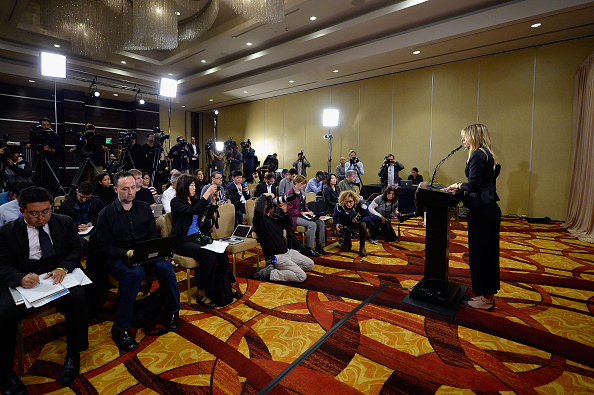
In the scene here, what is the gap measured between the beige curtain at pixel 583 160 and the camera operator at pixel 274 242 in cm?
521

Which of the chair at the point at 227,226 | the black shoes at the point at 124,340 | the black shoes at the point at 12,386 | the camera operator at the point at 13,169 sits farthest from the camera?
the camera operator at the point at 13,169

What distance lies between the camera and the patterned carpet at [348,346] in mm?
1820

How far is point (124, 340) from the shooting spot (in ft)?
7.09

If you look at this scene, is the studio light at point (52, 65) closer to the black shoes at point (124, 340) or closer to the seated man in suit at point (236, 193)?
the seated man in suit at point (236, 193)

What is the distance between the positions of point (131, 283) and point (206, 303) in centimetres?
80

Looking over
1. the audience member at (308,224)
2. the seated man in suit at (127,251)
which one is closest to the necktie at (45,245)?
the seated man in suit at (127,251)

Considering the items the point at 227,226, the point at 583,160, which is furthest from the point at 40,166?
the point at 583,160

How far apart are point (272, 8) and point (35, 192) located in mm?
4291

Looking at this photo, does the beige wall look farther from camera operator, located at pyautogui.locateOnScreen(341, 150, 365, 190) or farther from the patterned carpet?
the patterned carpet

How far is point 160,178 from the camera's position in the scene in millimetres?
7844

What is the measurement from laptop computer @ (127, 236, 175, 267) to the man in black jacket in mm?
1502

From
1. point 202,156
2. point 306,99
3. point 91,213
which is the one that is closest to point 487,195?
point 91,213

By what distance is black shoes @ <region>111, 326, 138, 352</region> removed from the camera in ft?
7.03

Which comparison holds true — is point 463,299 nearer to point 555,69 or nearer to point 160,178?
point 555,69
